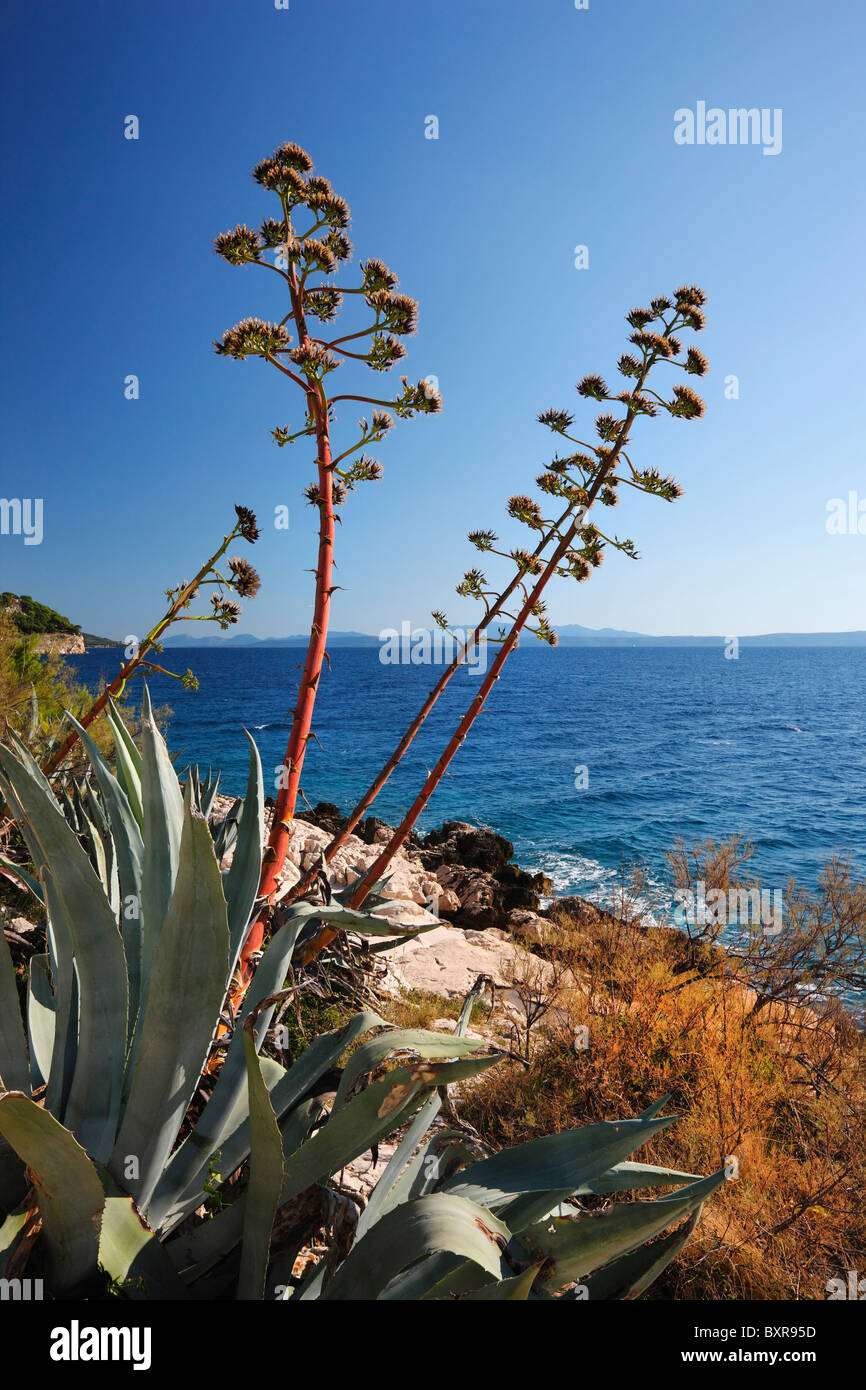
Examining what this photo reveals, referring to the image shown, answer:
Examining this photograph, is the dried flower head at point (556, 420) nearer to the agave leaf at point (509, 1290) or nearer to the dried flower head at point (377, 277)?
the dried flower head at point (377, 277)

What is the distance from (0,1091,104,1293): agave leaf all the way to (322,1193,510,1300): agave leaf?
0.44 meters

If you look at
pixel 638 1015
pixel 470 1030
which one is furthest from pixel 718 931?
pixel 470 1030

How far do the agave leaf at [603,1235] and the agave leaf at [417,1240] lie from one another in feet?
0.65

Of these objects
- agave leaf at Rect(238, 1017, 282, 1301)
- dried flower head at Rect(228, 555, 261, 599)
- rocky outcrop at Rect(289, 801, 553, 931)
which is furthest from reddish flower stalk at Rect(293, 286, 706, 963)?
rocky outcrop at Rect(289, 801, 553, 931)

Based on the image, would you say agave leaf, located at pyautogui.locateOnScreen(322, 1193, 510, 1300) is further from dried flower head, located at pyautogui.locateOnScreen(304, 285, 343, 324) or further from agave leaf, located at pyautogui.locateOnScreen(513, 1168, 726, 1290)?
dried flower head, located at pyautogui.locateOnScreen(304, 285, 343, 324)

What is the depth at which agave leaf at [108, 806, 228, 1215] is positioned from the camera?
1145mm

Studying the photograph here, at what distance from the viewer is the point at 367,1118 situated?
1.17 metres

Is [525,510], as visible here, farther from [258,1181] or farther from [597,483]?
[258,1181]

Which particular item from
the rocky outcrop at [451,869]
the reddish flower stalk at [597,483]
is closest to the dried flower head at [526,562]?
the reddish flower stalk at [597,483]

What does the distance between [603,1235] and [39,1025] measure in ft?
4.64

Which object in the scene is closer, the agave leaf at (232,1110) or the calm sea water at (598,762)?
the agave leaf at (232,1110)

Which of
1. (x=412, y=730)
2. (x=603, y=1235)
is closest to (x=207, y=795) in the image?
(x=412, y=730)

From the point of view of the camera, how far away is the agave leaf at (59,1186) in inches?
36.7
